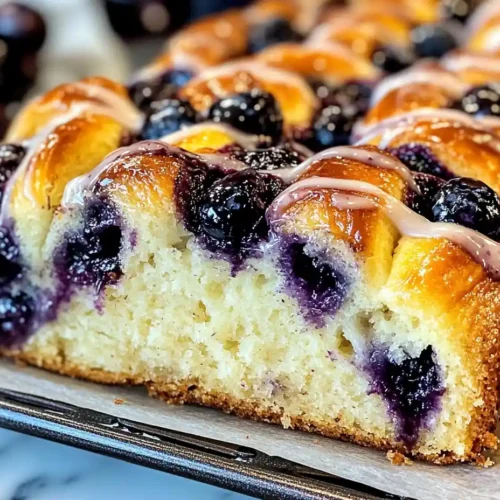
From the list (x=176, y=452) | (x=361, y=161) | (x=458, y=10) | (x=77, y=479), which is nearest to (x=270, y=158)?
(x=361, y=161)

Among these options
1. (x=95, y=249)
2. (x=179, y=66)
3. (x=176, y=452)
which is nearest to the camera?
(x=176, y=452)

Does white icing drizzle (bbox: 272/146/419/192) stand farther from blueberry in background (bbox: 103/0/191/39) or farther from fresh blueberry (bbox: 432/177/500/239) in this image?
blueberry in background (bbox: 103/0/191/39)

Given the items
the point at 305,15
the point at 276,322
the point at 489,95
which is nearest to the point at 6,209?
the point at 276,322

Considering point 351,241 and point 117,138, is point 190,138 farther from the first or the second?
point 351,241

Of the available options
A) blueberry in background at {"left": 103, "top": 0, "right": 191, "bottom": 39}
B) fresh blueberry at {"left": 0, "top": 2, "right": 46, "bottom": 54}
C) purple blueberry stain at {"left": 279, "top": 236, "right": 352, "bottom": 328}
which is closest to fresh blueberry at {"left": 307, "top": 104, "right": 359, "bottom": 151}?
purple blueberry stain at {"left": 279, "top": 236, "right": 352, "bottom": 328}

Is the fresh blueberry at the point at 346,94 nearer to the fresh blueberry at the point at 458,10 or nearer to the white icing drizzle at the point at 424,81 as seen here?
the white icing drizzle at the point at 424,81

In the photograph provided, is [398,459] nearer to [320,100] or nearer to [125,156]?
[125,156]

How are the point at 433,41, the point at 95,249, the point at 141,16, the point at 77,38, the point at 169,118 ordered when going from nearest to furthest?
the point at 95,249, the point at 169,118, the point at 433,41, the point at 141,16, the point at 77,38
